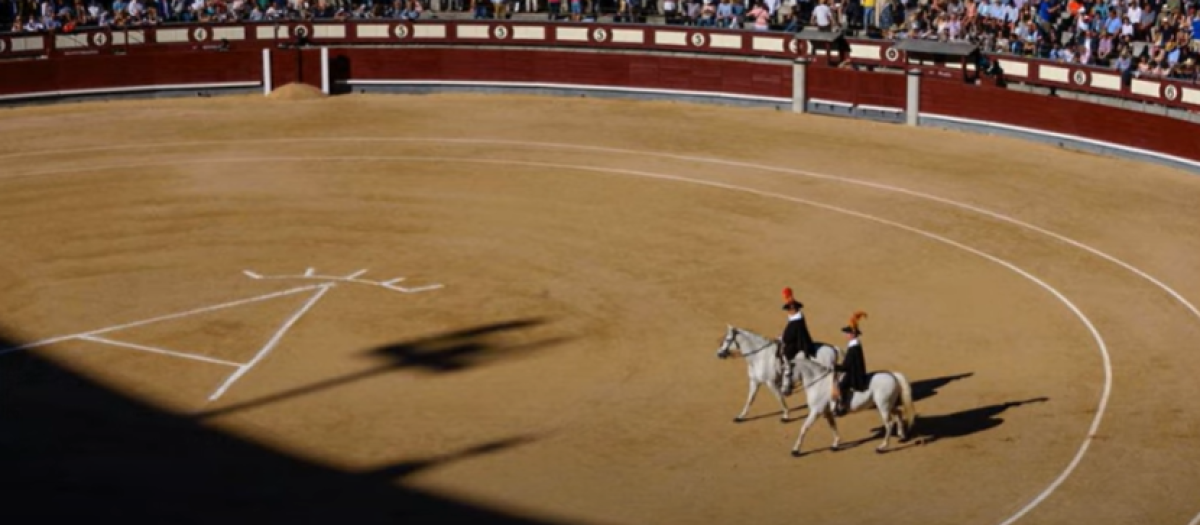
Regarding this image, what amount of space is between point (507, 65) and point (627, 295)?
24.2 m

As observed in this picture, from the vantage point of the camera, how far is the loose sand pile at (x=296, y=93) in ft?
189

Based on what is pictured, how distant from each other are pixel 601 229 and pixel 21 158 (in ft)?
54.1

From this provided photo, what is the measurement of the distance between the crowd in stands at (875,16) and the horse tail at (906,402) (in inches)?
902

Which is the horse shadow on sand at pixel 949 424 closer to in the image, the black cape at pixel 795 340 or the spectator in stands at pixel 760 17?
the black cape at pixel 795 340

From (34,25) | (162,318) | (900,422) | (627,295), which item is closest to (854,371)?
(900,422)

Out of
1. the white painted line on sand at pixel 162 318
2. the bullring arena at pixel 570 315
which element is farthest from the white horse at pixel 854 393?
the white painted line on sand at pixel 162 318

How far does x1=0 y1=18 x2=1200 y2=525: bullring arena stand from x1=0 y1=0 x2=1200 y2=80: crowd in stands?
270 cm

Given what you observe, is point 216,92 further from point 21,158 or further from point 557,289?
point 557,289

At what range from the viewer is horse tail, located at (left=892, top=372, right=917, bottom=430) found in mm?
27234

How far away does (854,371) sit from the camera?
88.7 feet

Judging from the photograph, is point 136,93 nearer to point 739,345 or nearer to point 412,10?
point 412,10

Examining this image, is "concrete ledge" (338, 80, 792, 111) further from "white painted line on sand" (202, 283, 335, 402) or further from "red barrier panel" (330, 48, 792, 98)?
"white painted line on sand" (202, 283, 335, 402)

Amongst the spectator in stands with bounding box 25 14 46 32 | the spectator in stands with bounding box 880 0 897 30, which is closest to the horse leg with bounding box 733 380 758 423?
the spectator in stands with bounding box 880 0 897 30

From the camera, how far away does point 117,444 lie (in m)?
28.2
